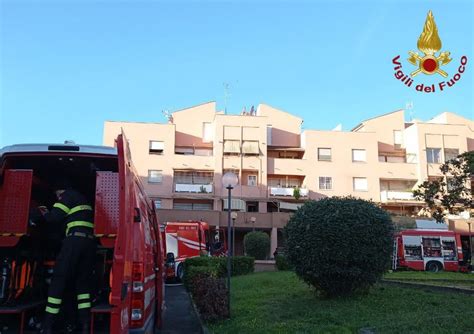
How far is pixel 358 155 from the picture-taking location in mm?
52531

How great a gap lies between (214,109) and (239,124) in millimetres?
4968

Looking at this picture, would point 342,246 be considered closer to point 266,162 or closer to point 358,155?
point 266,162

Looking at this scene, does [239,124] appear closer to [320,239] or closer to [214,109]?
[214,109]

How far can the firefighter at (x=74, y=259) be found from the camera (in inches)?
213

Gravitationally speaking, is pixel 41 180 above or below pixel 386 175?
below

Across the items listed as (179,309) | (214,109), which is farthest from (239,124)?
(179,309)

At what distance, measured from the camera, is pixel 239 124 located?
5128cm

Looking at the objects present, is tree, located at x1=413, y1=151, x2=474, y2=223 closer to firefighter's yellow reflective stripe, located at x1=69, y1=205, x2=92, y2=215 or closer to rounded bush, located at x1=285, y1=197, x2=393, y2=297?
rounded bush, located at x1=285, y1=197, x2=393, y2=297

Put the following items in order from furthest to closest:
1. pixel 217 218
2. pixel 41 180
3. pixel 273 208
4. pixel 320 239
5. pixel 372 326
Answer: pixel 273 208 → pixel 217 218 → pixel 320 239 → pixel 372 326 → pixel 41 180

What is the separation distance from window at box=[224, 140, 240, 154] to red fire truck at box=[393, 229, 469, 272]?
22707 mm

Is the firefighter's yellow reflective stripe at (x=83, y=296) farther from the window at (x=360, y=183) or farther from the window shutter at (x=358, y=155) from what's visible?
the window shutter at (x=358, y=155)

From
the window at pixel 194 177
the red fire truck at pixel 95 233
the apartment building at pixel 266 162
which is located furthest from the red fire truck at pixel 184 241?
the window at pixel 194 177

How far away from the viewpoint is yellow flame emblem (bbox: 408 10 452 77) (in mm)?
13320

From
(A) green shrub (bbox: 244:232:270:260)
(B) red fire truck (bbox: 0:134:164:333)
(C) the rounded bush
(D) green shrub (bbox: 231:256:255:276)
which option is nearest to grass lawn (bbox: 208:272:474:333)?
(C) the rounded bush
